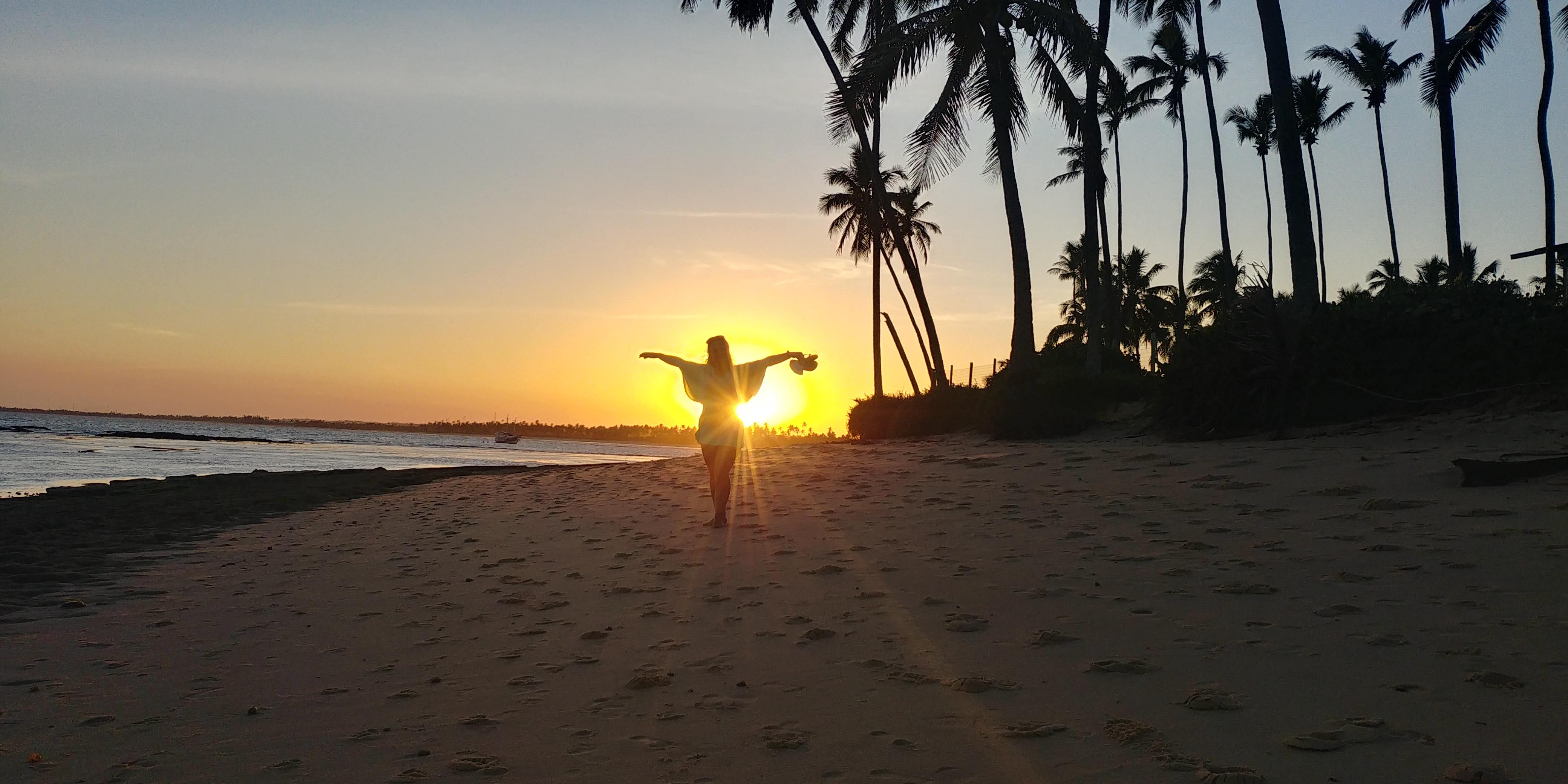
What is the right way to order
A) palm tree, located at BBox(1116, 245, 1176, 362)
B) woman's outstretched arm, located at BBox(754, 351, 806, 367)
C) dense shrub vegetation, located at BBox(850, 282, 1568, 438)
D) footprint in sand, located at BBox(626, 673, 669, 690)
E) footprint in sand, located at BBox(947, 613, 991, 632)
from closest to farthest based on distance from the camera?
footprint in sand, located at BBox(626, 673, 669, 690) < footprint in sand, located at BBox(947, 613, 991, 632) < woman's outstretched arm, located at BBox(754, 351, 806, 367) < dense shrub vegetation, located at BBox(850, 282, 1568, 438) < palm tree, located at BBox(1116, 245, 1176, 362)

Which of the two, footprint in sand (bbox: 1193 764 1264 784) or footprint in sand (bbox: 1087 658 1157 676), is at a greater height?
footprint in sand (bbox: 1087 658 1157 676)

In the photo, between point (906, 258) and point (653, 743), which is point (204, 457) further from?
point (653, 743)

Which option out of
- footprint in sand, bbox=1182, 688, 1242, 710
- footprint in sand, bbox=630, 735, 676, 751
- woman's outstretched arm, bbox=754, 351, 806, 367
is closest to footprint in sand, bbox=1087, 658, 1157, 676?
footprint in sand, bbox=1182, 688, 1242, 710

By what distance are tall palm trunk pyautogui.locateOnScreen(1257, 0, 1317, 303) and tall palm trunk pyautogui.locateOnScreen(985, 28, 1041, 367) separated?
17.7 ft

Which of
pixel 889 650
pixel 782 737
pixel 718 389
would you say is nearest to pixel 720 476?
pixel 718 389

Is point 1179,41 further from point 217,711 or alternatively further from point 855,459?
point 217,711

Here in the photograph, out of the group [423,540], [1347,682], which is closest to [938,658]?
[1347,682]

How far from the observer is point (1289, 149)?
15.7 meters

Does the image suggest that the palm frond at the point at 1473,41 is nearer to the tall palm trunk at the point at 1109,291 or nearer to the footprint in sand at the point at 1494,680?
the tall palm trunk at the point at 1109,291

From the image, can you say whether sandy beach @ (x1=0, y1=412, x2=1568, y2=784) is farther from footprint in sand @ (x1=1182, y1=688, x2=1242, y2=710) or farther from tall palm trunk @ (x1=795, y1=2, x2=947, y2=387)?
tall palm trunk @ (x1=795, y1=2, x2=947, y2=387)

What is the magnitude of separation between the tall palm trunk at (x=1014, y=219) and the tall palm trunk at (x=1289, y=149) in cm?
540

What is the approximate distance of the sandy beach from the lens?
125 inches

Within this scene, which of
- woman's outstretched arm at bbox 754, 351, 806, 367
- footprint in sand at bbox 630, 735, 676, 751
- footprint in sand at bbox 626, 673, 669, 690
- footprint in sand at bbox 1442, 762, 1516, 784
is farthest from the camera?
woman's outstretched arm at bbox 754, 351, 806, 367

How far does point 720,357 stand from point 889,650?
4.57m
